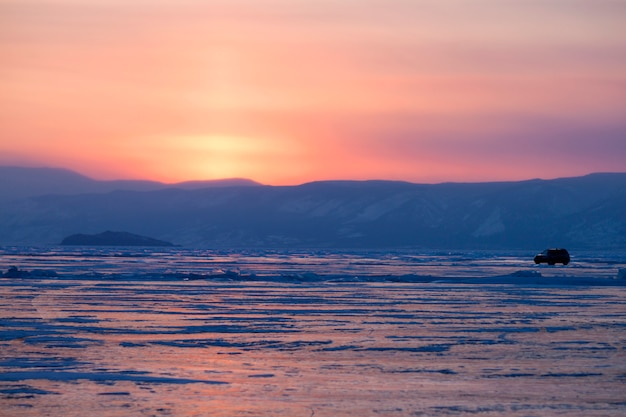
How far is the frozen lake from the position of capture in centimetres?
1024

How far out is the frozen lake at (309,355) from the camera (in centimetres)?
1024

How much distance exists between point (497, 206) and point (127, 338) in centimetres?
17766

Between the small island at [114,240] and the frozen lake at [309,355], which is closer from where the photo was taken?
the frozen lake at [309,355]

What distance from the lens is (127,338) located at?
15141 millimetres

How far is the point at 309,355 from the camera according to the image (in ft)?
44.3

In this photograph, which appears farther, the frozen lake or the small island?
the small island

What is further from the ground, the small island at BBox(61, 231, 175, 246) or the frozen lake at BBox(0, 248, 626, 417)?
the small island at BBox(61, 231, 175, 246)

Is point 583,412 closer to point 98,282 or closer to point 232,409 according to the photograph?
point 232,409

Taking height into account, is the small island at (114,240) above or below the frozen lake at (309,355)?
above

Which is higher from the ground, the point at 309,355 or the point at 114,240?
the point at 114,240

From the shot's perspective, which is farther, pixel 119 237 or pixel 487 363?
pixel 119 237

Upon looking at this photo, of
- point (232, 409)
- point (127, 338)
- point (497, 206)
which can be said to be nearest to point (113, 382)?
point (232, 409)

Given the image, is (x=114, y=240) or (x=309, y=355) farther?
(x=114, y=240)

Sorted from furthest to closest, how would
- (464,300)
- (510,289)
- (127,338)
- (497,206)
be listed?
1. (497,206)
2. (510,289)
3. (464,300)
4. (127,338)
